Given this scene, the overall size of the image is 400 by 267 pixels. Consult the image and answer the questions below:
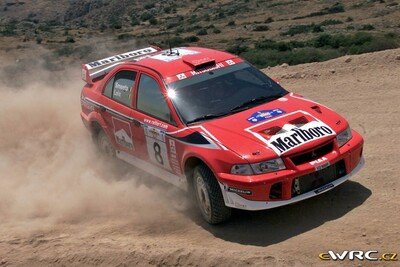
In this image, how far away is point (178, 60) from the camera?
764 centimetres

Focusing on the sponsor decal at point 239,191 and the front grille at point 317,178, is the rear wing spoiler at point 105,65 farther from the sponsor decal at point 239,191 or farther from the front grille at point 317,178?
the front grille at point 317,178

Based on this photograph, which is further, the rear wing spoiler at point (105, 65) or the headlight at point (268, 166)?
the rear wing spoiler at point (105, 65)

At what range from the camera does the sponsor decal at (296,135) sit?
592 centimetres

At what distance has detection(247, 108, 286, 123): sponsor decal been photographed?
644cm

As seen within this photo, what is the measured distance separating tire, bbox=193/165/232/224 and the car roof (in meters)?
1.53

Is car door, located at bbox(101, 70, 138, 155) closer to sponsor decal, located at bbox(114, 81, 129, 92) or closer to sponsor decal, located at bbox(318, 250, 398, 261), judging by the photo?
sponsor decal, located at bbox(114, 81, 129, 92)

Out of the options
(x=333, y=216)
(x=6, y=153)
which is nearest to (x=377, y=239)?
(x=333, y=216)

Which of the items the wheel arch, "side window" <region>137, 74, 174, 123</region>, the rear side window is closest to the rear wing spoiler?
the rear side window

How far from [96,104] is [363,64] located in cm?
588

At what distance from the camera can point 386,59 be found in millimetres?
11828

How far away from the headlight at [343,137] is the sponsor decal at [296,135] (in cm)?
11

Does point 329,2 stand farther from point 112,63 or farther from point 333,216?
point 333,216

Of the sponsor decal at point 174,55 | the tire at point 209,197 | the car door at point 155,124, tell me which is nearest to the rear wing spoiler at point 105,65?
the sponsor decal at point 174,55

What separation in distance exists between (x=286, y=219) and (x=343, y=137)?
1.05 m
